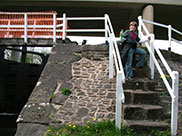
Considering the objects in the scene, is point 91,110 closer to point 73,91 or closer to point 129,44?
point 73,91

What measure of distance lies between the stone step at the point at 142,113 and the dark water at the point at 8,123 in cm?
762

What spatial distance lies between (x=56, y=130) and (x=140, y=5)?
357 inches

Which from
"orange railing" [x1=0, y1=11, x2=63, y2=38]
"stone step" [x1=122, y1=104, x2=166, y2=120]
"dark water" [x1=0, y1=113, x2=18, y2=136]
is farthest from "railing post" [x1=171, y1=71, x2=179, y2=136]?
"dark water" [x1=0, y1=113, x2=18, y2=136]

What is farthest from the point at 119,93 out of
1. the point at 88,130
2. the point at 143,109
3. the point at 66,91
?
the point at 66,91

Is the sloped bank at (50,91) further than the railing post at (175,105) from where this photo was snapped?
Yes

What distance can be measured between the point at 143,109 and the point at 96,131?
1.00 meters

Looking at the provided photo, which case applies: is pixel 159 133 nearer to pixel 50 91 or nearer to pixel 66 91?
pixel 66 91

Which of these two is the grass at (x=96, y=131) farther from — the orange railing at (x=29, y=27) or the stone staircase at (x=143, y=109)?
the orange railing at (x=29, y=27)

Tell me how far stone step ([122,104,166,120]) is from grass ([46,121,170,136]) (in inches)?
12.7

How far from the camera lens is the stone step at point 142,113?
159 inches

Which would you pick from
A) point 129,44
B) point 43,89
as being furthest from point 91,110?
point 129,44

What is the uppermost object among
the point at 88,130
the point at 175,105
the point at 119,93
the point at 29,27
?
the point at 29,27

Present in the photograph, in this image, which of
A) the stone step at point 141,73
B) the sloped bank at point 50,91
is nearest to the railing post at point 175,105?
the stone step at point 141,73

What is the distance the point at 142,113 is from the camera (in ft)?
13.3
